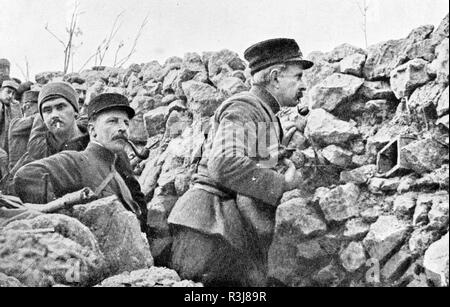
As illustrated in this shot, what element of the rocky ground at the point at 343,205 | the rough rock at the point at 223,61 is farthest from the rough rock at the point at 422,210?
the rough rock at the point at 223,61

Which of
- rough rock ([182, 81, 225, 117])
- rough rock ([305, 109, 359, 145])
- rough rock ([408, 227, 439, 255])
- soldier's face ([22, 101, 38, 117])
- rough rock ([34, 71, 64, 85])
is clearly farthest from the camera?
rough rock ([34, 71, 64, 85])

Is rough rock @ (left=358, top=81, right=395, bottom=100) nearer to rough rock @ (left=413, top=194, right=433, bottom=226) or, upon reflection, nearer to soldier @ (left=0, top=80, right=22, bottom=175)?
rough rock @ (left=413, top=194, right=433, bottom=226)

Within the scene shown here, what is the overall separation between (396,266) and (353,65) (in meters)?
1.56

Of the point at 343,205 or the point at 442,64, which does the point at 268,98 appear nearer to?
the point at 343,205

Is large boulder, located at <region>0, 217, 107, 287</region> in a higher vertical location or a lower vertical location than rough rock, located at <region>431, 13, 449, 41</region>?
lower

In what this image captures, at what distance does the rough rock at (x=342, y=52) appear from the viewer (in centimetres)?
572

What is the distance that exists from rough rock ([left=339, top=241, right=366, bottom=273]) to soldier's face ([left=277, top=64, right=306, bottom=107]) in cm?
119

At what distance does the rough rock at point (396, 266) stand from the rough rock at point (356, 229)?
0.26 meters

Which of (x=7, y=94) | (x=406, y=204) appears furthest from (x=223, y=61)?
(x=7, y=94)

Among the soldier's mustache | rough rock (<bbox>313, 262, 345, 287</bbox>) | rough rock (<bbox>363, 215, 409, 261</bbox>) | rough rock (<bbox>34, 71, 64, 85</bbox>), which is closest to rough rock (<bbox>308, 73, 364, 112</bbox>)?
rough rock (<bbox>363, 215, 409, 261</bbox>)

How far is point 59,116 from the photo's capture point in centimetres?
614

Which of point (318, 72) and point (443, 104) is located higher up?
point (318, 72)

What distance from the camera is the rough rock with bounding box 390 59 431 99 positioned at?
5195 millimetres
